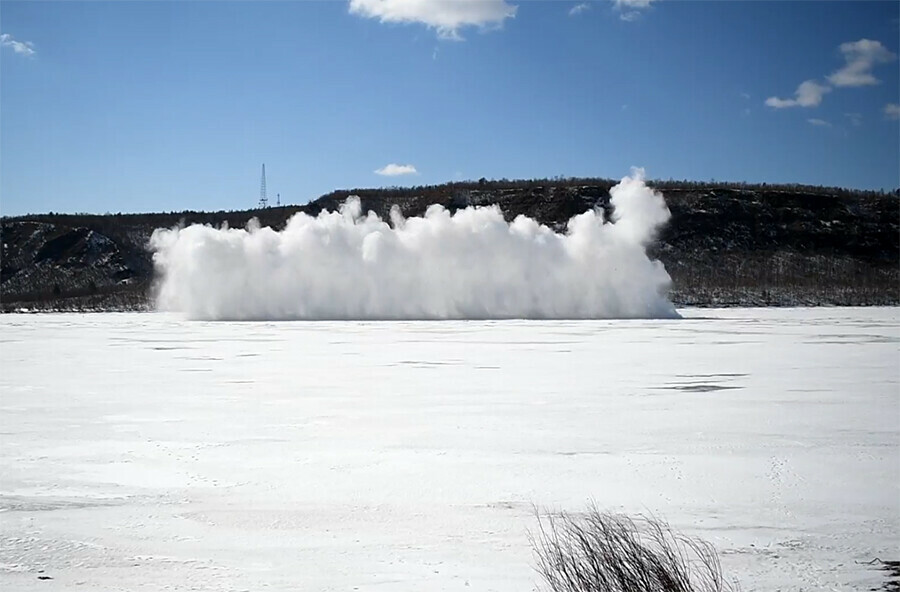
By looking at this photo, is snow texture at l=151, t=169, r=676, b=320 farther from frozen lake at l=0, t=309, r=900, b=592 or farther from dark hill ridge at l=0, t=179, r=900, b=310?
dark hill ridge at l=0, t=179, r=900, b=310

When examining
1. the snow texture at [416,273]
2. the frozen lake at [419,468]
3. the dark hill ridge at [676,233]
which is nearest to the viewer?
the frozen lake at [419,468]

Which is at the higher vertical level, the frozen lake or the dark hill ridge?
the dark hill ridge

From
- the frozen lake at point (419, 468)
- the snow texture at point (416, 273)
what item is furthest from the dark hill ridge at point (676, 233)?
the frozen lake at point (419, 468)

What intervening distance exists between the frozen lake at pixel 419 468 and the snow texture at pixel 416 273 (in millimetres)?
30349

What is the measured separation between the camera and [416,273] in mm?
53094

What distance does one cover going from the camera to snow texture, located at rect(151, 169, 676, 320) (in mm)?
51219

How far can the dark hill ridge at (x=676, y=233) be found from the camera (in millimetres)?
108688

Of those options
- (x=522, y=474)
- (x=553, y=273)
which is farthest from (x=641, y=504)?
(x=553, y=273)

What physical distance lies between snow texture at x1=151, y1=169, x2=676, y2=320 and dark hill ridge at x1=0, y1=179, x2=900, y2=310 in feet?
131

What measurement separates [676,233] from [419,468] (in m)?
120

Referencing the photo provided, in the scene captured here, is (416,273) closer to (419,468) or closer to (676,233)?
(419,468)

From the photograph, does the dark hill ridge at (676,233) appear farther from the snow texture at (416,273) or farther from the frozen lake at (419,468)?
the frozen lake at (419,468)

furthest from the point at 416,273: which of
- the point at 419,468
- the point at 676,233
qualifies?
the point at 676,233

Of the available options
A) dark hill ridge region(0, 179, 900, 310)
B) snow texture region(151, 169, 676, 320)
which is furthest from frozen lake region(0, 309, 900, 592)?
dark hill ridge region(0, 179, 900, 310)
